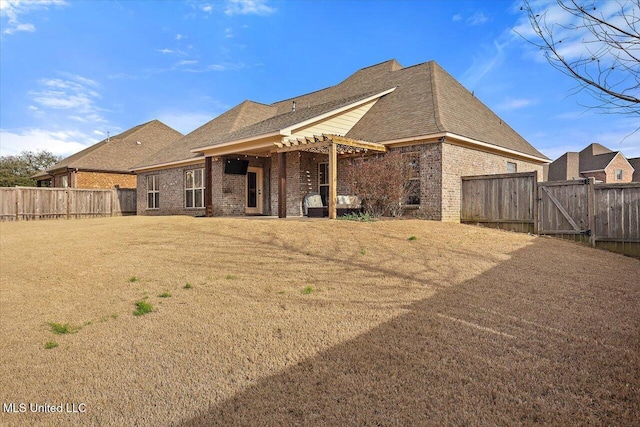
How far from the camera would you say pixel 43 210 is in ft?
70.5

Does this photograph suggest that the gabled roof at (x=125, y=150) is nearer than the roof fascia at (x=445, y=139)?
No

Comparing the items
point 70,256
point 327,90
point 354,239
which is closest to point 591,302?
point 354,239

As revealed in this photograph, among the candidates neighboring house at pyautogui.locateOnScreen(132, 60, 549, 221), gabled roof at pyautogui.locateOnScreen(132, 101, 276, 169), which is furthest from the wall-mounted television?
gabled roof at pyautogui.locateOnScreen(132, 101, 276, 169)

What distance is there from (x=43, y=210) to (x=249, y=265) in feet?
65.0

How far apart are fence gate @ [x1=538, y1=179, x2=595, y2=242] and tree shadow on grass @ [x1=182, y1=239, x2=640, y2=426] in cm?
656

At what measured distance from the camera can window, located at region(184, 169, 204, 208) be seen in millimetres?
20828

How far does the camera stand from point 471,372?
11.0 feet

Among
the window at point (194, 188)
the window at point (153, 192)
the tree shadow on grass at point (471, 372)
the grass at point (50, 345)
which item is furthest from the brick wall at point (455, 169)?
the window at point (153, 192)

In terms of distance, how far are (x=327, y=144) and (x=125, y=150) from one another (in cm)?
2330

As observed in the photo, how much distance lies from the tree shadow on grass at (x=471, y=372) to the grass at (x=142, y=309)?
2586mm

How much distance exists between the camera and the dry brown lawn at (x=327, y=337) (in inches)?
117

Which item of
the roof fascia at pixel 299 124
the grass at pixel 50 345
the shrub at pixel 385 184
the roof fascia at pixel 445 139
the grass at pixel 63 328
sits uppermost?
the roof fascia at pixel 299 124

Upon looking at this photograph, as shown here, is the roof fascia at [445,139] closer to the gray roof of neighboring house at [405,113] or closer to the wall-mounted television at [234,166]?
the gray roof of neighboring house at [405,113]

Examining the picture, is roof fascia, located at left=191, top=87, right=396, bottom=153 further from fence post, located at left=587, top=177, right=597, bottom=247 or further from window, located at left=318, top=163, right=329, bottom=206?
fence post, located at left=587, top=177, right=597, bottom=247
